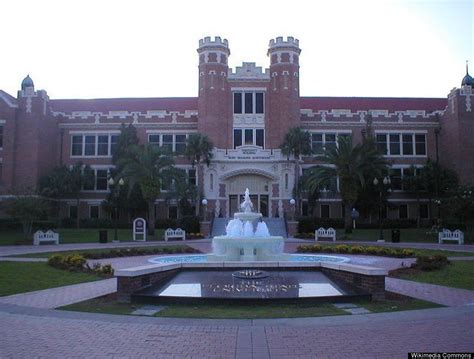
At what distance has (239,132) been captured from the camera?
49.8m

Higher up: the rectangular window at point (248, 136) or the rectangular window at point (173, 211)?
the rectangular window at point (248, 136)

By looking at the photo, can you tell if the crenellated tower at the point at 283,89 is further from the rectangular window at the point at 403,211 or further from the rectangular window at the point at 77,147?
the rectangular window at the point at 77,147

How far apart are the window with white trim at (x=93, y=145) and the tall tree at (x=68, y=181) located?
2.12m

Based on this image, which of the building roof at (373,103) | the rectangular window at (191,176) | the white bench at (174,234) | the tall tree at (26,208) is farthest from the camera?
the building roof at (373,103)

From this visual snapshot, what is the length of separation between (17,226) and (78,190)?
8.55 metres

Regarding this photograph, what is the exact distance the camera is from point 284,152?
1828 inches

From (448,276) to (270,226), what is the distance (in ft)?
87.0

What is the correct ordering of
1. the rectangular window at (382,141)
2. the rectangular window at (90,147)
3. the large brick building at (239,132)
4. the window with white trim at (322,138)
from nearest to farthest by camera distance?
1. the large brick building at (239,132)
2. the window with white trim at (322,138)
3. the rectangular window at (382,141)
4. the rectangular window at (90,147)

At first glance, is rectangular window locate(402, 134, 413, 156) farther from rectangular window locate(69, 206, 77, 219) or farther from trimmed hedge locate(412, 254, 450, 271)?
trimmed hedge locate(412, 254, 450, 271)

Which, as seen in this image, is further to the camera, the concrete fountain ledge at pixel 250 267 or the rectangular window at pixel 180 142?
the rectangular window at pixel 180 142

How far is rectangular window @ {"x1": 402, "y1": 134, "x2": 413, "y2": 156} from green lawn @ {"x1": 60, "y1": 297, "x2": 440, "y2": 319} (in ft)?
139

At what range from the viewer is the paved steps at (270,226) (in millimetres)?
41094

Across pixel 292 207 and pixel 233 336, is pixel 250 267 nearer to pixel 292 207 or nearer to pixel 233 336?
pixel 233 336

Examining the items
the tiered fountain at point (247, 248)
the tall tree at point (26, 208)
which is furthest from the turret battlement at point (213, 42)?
the tiered fountain at point (247, 248)
